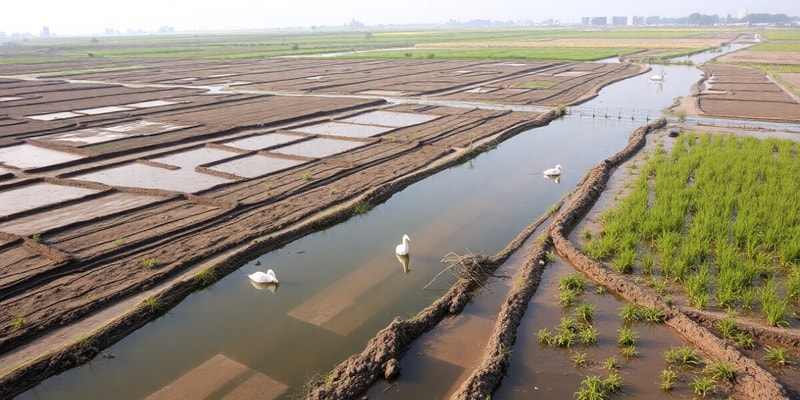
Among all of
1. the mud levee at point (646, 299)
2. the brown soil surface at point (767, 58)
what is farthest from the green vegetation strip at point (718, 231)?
the brown soil surface at point (767, 58)

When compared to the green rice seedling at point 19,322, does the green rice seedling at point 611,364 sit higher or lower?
lower

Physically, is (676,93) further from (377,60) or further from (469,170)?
(377,60)

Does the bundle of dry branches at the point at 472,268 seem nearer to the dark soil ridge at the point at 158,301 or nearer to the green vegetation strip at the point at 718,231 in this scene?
the dark soil ridge at the point at 158,301

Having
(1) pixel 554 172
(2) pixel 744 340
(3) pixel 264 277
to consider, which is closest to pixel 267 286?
(3) pixel 264 277

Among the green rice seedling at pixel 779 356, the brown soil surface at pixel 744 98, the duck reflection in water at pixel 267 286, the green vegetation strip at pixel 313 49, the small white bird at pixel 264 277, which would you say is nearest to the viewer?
the green rice seedling at pixel 779 356

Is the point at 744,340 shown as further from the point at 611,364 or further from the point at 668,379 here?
the point at 611,364

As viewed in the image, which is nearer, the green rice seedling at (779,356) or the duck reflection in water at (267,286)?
the green rice seedling at (779,356)
